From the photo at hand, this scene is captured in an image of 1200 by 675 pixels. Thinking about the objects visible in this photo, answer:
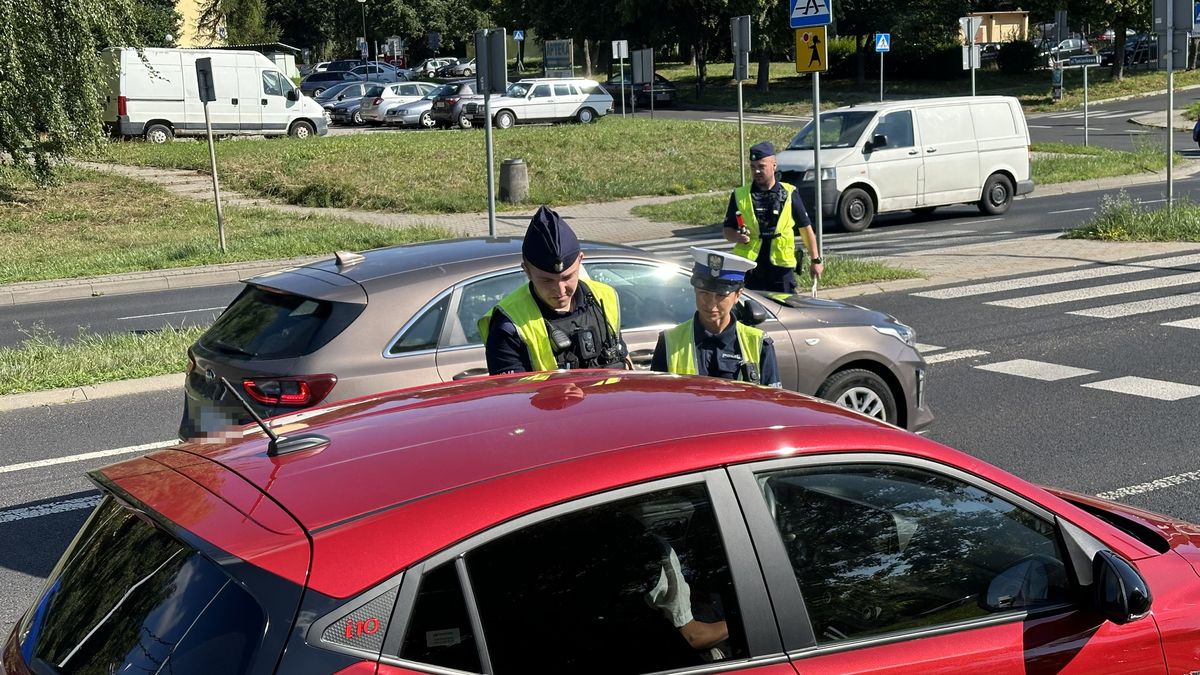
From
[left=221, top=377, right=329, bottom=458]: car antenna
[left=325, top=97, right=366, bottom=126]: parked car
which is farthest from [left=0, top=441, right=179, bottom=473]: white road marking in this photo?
[left=325, top=97, right=366, bottom=126]: parked car

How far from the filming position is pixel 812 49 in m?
13.7

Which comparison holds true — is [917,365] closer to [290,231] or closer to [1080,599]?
[1080,599]

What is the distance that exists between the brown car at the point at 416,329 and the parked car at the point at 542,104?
34874 mm

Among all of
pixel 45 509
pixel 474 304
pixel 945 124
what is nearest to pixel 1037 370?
pixel 474 304

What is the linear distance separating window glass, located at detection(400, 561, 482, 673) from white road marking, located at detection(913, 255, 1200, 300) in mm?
12103

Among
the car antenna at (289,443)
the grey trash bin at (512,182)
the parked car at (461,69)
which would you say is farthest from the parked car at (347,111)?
the car antenna at (289,443)

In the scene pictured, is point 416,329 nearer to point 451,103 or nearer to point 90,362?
point 90,362

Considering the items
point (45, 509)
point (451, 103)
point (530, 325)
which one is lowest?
point (45, 509)

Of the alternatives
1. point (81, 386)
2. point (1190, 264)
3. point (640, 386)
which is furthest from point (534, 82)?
point (640, 386)

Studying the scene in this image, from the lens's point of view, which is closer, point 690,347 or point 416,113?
point 690,347

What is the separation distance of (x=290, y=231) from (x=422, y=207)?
4.24 meters

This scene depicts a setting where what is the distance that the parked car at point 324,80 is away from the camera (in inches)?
2253

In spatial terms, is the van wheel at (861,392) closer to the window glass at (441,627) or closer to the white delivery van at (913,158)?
the window glass at (441,627)

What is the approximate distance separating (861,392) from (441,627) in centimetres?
557
